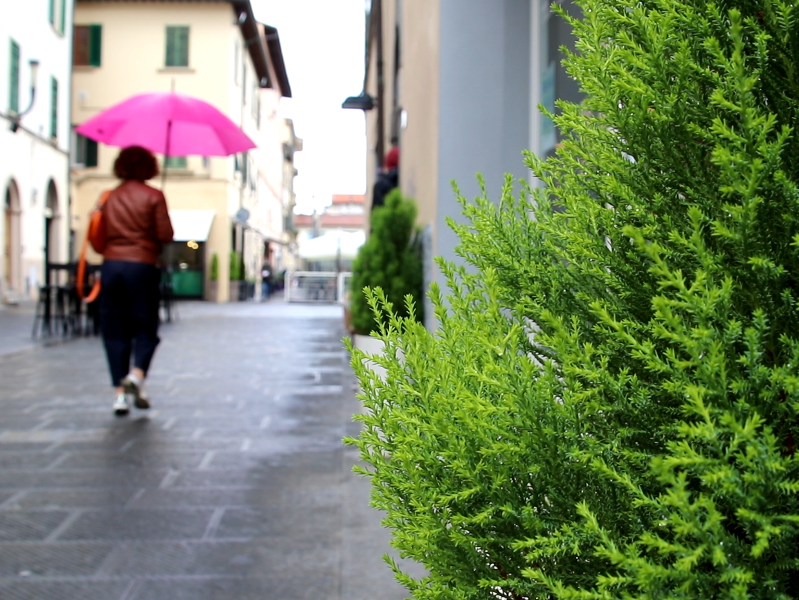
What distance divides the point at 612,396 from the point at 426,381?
24cm

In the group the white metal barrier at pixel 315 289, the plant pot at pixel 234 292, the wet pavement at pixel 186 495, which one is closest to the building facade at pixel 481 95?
the wet pavement at pixel 186 495

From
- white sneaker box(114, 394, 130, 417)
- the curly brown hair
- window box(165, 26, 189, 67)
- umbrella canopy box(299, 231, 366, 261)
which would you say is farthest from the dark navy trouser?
window box(165, 26, 189, 67)

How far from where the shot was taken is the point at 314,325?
17656 mm

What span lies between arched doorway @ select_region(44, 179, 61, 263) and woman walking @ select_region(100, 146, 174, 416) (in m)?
21.1

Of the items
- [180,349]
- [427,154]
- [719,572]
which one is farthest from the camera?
[180,349]

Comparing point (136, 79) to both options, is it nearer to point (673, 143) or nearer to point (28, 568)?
point (28, 568)

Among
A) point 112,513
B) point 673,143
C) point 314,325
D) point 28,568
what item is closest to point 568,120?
point 673,143

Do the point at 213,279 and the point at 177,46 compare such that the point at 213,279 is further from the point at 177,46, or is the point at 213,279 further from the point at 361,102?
the point at 361,102

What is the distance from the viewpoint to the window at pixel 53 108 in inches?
998

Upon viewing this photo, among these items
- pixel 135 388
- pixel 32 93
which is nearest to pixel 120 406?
pixel 135 388

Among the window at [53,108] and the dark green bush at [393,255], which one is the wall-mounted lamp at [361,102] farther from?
the window at [53,108]

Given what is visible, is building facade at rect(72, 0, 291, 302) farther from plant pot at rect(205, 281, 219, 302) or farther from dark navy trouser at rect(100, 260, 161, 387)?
dark navy trouser at rect(100, 260, 161, 387)

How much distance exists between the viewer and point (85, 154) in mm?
30750

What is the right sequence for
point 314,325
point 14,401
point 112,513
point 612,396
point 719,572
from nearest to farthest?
point 719,572 < point 612,396 < point 112,513 < point 14,401 < point 314,325
